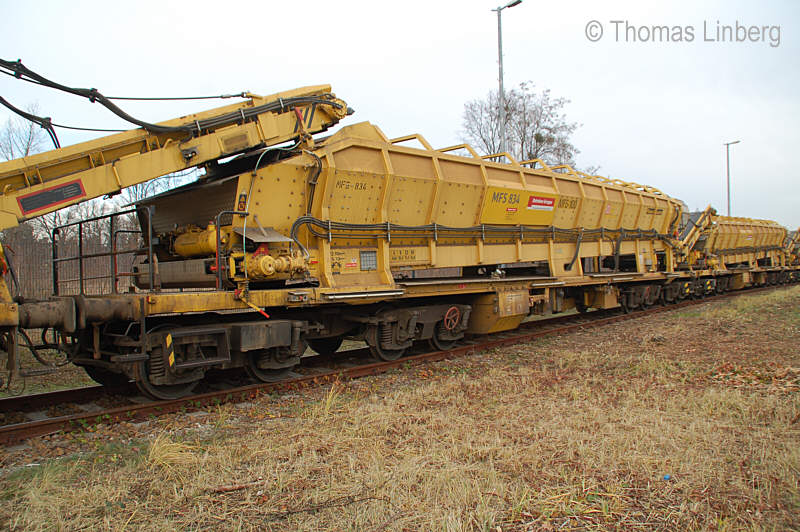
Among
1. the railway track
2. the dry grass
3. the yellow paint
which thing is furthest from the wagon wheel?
the dry grass

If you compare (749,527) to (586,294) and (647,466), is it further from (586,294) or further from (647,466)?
(586,294)

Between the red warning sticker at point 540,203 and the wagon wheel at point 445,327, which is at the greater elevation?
the red warning sticker at point 540,203

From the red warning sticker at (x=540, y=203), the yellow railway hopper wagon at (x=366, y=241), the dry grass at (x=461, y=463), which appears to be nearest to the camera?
the dry grass at (x=461, y=463)

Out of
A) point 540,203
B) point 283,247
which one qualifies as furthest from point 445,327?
point 283,247

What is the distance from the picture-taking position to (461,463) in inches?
165

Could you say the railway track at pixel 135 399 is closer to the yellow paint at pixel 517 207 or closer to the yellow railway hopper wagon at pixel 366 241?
the yellow railway hopper wagon at pixel 366 241

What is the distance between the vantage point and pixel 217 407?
6.15 metres

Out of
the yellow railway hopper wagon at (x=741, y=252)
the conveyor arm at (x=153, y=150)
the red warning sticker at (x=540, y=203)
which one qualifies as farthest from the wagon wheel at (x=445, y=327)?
the yellow railway hopper wagon at (x=741, y=252)

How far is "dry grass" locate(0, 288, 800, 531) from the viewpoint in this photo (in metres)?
3.35

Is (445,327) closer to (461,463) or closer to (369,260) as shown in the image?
(369,260)

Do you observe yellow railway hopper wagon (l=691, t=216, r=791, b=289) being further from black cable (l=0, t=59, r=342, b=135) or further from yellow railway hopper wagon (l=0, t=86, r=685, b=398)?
black cable (l=0, t=59, r=342, b=135)

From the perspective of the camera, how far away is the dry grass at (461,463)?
3.35 meters

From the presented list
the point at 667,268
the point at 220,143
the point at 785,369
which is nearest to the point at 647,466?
the point at 785,369

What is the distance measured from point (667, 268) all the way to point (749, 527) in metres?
15.0
